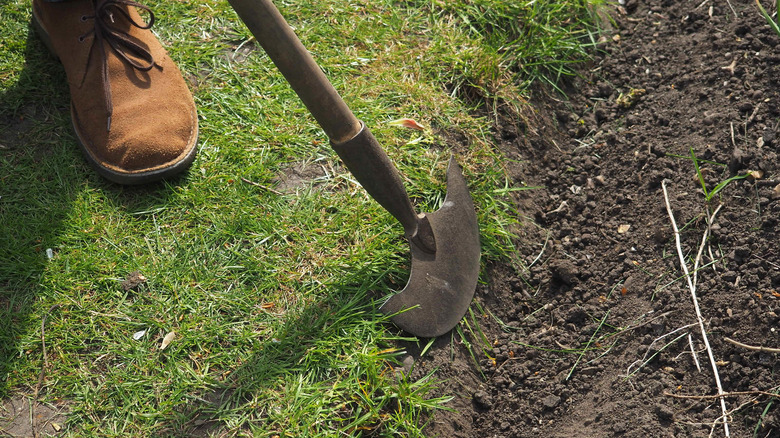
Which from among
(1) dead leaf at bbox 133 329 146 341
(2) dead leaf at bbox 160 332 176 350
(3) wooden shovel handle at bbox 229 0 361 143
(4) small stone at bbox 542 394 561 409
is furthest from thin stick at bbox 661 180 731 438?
(1) dead leaf at bbox 133 329 146 341

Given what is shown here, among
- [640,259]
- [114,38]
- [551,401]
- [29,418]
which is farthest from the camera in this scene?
[114,38]

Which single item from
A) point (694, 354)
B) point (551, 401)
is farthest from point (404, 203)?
point (694, 354)

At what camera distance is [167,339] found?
6.86ft

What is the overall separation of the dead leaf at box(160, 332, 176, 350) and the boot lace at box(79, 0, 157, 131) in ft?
3.19

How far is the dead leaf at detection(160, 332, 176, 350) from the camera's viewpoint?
2.08 m

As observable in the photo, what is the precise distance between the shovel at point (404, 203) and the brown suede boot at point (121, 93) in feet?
2.82

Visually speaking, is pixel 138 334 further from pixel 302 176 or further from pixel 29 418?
pixel 302 176

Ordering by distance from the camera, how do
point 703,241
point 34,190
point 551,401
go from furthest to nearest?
1. point 34,190
2. point 703,241
3. point 551,401

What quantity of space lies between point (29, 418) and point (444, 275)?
54.0 inches

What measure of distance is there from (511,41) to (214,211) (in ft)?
5.37

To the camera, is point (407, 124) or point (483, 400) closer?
point (483, 400)

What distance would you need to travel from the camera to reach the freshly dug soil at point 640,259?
6.40 feet

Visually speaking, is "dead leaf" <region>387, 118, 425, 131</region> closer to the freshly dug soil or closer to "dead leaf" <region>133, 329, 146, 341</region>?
the freshly dug soil

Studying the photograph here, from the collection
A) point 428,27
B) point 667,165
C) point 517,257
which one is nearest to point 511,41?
point 428,27
